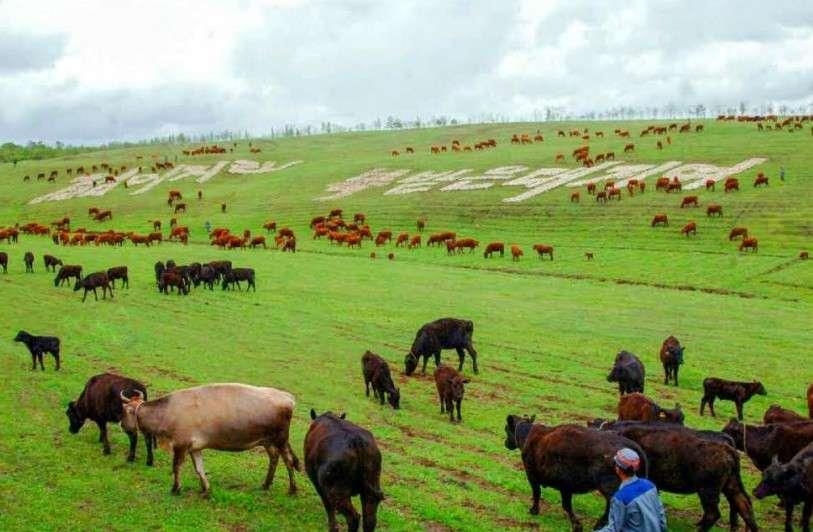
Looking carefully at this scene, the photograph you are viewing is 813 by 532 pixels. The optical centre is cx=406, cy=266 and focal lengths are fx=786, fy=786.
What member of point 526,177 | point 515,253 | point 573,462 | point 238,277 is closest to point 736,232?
point 515,253

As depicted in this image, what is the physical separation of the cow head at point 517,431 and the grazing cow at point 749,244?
42543mm

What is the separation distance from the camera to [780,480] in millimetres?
13219

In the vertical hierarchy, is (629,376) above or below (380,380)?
below

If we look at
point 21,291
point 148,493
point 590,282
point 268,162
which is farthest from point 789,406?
point 268,162

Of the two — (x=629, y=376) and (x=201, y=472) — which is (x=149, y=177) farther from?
(x=201, y=472)

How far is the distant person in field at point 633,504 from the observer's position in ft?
29.9

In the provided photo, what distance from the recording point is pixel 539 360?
27.4 meters

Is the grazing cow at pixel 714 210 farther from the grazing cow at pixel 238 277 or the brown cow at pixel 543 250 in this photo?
the grazing cow at pixel 238 277

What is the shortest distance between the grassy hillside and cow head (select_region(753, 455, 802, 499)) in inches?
48.5

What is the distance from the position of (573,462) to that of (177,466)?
7250mm

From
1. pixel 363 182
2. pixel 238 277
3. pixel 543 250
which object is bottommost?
pixel 543 250

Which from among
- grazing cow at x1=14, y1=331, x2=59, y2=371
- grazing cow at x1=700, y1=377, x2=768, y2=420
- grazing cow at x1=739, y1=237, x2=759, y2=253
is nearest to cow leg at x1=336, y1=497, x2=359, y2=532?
grazing cow at x1=700, y1=377, x2=768, y2=420

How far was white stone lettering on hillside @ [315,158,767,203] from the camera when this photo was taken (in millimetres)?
76438

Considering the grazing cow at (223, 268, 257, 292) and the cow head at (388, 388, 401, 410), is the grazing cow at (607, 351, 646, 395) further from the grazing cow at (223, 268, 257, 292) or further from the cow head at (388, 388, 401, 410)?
the grazing cow at (223, 268, 257, 292)
